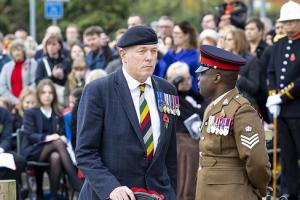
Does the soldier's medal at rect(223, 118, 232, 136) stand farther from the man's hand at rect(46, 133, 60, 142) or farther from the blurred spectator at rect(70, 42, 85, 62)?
the blurred spectator at rect(70, 42, 85, 62)

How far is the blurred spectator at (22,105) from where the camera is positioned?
13.0 meters

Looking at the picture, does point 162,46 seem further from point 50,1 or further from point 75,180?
point 50,1

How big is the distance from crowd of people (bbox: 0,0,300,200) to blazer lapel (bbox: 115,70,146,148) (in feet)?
12.0

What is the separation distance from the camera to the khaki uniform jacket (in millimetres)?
6496

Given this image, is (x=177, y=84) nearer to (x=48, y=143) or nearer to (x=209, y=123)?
(x=48, y=143)

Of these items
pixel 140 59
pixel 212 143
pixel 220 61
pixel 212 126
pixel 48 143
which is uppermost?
pixel 140 59

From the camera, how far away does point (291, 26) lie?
35.2 feet

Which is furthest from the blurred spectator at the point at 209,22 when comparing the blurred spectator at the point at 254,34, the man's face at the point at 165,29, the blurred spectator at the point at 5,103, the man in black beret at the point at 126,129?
the man in black beret at the point at 126,129

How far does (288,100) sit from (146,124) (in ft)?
16.7

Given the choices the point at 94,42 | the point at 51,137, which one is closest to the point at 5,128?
the point at 51,137

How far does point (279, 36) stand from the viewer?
1152 centimetres

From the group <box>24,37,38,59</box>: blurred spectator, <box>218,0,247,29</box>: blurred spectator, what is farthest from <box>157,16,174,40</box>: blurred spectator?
<box>24,37,38,59</box>: blurred spectator

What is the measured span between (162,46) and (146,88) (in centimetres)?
715

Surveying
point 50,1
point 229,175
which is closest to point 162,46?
point 229,175
